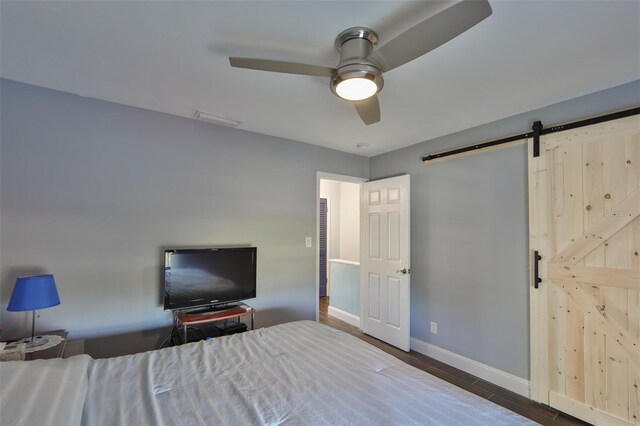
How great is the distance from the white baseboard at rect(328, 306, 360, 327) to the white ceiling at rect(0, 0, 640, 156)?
2.98 metres

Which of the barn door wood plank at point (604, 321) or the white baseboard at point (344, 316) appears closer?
the barn door wood plank at point (604, 321)

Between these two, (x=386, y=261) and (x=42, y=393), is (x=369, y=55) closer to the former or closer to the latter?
(x=42, y=393)

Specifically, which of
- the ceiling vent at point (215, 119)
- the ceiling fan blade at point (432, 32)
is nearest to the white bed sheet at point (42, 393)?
the ceiling fan blade at point (432, 32)

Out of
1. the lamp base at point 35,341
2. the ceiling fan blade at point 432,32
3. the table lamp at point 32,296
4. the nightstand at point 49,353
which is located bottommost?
the nightstand at point 49,353

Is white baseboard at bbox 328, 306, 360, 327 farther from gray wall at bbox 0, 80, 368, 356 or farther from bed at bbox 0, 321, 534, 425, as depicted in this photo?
bed at bbox 0, 321, 534, 425

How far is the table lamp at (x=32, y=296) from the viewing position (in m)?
1.84

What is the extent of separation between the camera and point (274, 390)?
4.48ft

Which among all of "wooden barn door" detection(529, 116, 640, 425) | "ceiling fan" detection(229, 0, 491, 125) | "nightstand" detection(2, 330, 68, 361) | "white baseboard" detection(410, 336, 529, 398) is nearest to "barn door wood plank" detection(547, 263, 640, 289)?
"wooden barn door" detection(529, 116, 640, 425)

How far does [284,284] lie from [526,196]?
2577mm

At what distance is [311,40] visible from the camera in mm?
1635

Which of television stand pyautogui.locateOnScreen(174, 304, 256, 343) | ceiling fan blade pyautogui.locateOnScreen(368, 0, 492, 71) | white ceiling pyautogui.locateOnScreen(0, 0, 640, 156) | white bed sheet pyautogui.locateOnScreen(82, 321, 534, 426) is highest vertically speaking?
white ceiling pyautogui.locateOnScreen(0, 0, 640, 156)

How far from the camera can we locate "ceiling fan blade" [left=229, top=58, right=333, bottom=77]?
1.46 metres

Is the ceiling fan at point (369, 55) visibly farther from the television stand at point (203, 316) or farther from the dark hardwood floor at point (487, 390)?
the dark hardwood floor at point (487, 390)

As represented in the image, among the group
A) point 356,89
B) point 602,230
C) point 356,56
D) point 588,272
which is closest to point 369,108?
point 356,89
